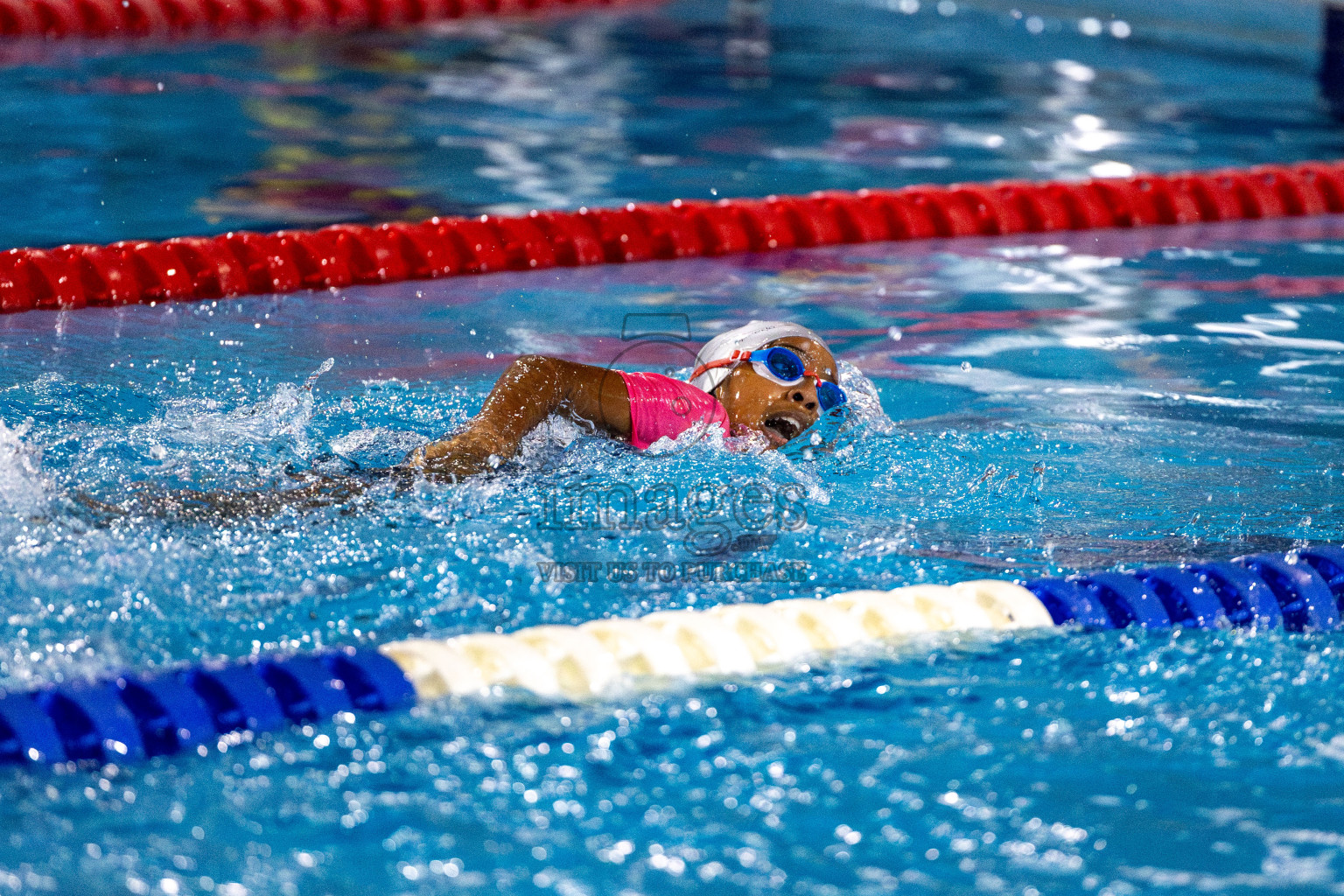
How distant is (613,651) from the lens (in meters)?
2.34

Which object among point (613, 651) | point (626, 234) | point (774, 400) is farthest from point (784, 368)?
point (626, 234)

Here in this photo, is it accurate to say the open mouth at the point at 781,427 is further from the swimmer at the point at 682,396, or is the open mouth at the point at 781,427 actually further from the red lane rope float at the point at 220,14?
the red lane rope float at the point at 220,14

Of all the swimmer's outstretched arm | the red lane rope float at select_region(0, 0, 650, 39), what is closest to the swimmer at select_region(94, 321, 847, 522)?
the swimmer's outstretched arm

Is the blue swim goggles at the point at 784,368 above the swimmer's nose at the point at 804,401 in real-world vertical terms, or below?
above

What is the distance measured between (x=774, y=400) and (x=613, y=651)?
1046mm

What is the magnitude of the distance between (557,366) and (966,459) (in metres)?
1.00

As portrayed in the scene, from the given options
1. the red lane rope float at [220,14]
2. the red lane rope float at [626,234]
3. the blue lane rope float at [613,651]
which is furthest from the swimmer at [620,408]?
the red lane rope float at [220,14]

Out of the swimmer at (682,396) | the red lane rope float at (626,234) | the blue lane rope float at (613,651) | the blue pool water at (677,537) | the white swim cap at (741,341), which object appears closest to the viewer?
the blue pool water at (677,537)

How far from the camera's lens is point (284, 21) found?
9117 millimetres

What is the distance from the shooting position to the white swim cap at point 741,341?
10.8 feet

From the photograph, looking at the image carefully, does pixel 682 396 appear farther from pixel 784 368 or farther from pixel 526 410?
pixel 526 410

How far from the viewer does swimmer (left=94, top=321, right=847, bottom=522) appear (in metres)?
2.78

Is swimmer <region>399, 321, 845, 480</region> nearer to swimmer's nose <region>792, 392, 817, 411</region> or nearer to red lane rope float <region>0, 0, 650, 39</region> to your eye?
swimmer's nose <region>792, 392, 817, 411</region>

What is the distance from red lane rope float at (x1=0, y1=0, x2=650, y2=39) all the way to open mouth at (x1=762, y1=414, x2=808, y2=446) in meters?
6.22
